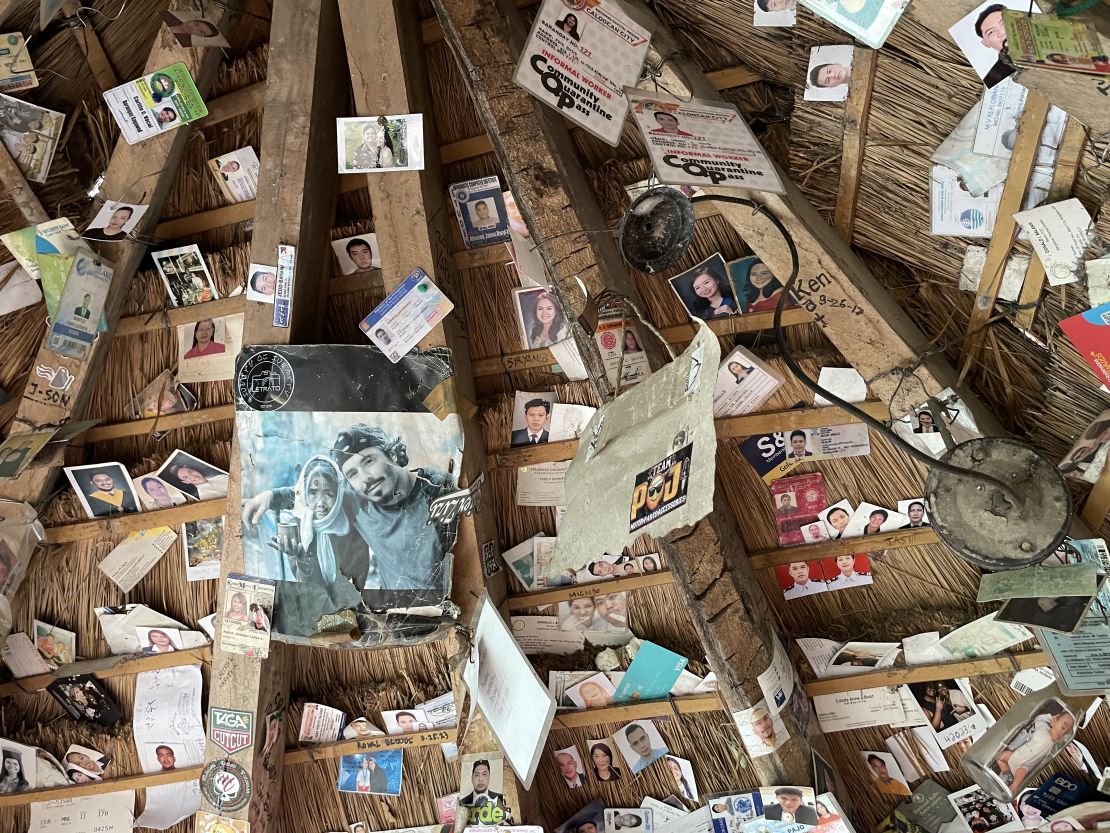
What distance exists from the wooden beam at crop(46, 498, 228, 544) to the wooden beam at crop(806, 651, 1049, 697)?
6.13 feet

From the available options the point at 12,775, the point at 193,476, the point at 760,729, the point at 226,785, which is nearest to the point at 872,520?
the point at 760,729

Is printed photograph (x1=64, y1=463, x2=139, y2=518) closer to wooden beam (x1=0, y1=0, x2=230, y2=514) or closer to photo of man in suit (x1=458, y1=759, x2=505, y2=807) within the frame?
wooden beam (x1=0, y1=0, x2=230, y2=514)

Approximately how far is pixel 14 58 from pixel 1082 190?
104 inches

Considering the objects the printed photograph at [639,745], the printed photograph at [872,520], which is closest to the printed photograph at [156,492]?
the printed photograph at [639,745]

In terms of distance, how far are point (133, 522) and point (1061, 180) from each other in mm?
2642

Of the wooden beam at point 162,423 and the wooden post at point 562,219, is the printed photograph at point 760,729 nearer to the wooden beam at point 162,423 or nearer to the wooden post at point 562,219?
the wooden post at point 562,219

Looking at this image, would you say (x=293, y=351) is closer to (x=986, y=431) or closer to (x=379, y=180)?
(x=379, y=180)

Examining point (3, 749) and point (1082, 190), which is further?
point (3, 749)

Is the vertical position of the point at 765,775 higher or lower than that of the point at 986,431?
lower

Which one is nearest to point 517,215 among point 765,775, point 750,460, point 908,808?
point 750,460

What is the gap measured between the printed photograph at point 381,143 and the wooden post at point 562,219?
0.18m

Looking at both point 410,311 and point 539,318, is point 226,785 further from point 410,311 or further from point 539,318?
point 539,318

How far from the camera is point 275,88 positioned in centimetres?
237

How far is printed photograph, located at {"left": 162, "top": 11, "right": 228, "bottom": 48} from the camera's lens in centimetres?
235
